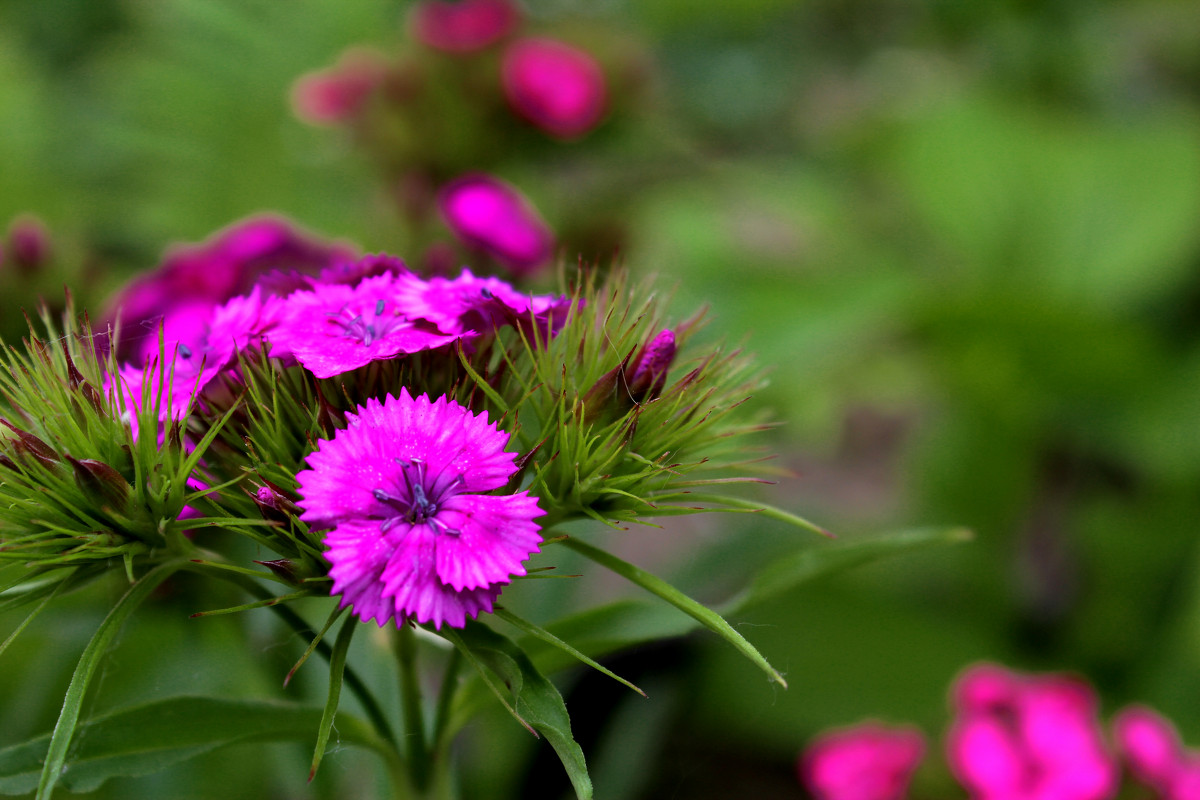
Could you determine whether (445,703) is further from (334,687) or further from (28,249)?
(28,249)

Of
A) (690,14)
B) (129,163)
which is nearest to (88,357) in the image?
(129,163)

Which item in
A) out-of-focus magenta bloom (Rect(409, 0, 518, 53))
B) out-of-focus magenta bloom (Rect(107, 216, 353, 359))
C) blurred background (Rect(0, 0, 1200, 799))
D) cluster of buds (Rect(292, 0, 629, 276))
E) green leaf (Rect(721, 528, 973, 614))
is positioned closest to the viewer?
green leaf (Rect(721, 528, 973, 614))

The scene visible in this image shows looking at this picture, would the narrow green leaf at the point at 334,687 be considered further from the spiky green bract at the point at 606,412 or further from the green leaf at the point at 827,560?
the green leaf at the point at 827,560

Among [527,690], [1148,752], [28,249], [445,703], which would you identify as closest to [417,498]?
[527,690]

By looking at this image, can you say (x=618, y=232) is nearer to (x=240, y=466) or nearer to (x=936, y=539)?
(x=936, y=539)

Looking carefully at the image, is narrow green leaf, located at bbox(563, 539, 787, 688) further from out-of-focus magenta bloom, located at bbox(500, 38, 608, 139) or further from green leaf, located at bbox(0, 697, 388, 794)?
out-of-focus magenta bloom, located at bbox(500, 38, 608, 139)

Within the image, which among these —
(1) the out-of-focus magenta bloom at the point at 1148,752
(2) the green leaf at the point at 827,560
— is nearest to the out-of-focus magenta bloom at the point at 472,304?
(2) the green leaf at the point at 827,560

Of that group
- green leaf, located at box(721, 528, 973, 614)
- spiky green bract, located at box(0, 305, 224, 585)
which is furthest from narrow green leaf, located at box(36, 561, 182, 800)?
green leaf, located at box(721, 528, 973, 614)
